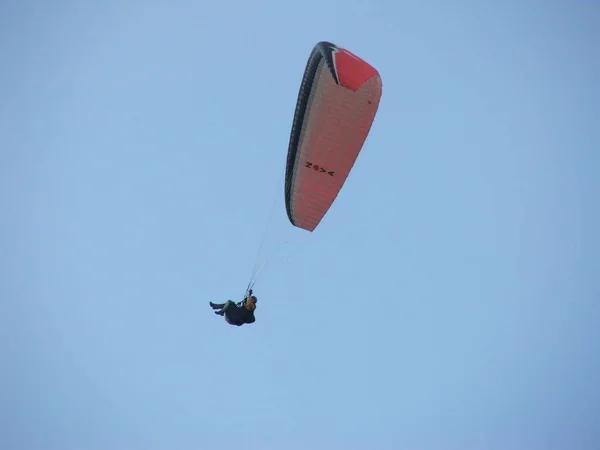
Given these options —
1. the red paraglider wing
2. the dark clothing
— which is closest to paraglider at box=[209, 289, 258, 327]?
the dark clothing

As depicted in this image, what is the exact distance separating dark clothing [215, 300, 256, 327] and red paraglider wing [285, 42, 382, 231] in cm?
394

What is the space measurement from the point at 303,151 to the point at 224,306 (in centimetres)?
544

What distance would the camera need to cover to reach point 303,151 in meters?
20.1

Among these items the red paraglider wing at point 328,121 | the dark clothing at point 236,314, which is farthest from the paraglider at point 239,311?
the red paraglider wing at point 328,121

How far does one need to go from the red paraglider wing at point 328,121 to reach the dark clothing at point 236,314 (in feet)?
12.9

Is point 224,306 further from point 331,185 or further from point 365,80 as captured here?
point 365,80

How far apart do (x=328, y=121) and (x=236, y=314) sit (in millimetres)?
6501

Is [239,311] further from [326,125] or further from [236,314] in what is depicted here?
[326,125]

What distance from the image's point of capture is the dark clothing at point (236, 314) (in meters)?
19.7

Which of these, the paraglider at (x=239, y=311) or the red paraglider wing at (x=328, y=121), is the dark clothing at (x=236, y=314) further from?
the red paraglider wing at (x=328, y=121)

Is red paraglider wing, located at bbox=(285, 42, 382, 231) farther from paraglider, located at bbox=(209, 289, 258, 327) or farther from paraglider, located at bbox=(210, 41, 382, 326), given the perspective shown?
paraglider, located at bbox=(209, 289, 258, 327)

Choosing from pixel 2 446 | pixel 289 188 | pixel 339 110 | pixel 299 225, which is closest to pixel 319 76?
pixel 339 110

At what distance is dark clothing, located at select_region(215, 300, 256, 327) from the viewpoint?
1967 cm

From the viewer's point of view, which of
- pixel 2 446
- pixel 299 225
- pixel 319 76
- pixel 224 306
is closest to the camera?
pixel 319 76
